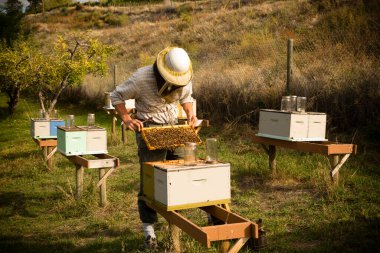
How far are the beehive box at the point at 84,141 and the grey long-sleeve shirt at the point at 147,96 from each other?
2.20 meters

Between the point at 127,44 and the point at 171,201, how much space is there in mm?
27731

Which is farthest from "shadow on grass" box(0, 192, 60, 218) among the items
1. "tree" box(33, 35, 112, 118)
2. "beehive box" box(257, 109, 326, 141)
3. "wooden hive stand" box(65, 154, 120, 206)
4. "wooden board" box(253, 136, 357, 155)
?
"tree" box(33, 35, 112, 118)

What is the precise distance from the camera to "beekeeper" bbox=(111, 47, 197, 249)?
3.88m

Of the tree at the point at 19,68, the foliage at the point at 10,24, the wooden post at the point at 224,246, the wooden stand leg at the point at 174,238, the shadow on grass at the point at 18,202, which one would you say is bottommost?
the shadow on grass at the point at 18,202

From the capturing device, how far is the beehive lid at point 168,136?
154 inches

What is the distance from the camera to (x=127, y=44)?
3016 cm

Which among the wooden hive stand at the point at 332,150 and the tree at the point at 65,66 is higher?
the tree at the point at 65,66

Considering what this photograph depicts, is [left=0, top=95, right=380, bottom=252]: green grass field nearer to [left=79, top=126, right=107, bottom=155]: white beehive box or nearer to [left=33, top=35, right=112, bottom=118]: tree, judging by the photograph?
[left=79, top=126, right=107, bottom=155]: white beehive box

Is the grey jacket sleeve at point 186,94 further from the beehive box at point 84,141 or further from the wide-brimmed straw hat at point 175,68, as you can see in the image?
the beehive box at point 84,141

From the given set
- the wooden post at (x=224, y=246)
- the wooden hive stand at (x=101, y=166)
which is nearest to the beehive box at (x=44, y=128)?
the wooden hive stand at (x=101, y=166)

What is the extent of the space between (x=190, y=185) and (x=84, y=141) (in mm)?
3393

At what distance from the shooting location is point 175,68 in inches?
151

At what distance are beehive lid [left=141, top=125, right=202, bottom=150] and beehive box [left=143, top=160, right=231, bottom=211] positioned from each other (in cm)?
34

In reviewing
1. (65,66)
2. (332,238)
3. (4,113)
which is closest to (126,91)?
(332,238)
